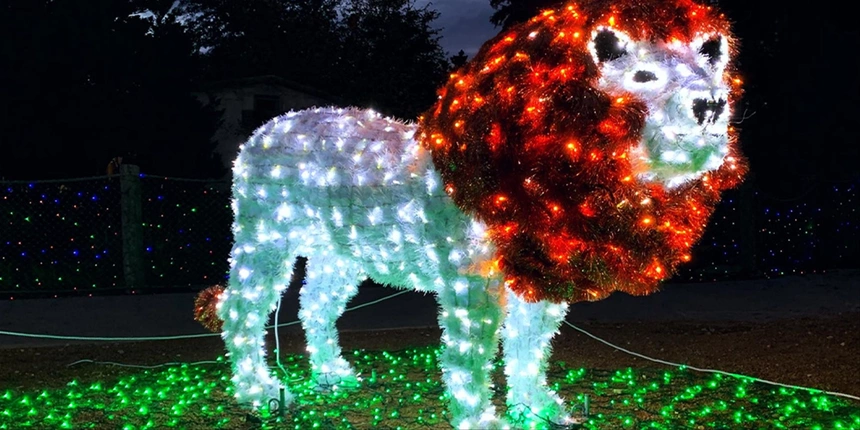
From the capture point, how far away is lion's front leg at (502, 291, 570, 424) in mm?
3682

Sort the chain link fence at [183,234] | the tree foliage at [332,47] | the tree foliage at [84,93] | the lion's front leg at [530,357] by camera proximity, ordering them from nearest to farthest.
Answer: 1. the lion's front leg at [530,357]
2. the chain link fence at [183,234]
3. the tree foliage at [84,93]
4. the tree foliage at [332,47]

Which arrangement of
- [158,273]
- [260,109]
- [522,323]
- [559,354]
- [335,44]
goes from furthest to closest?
1. [335,44]
2. [260,109]
3. [158,273]
4. [559,354]
5. [522,323]

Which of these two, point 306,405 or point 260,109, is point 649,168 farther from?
point 260,109

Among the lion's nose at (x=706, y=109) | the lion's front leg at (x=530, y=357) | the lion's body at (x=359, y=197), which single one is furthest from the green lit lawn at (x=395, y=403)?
the lion's nose at (x=706, y=109)

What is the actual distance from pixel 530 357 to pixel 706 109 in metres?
1.54

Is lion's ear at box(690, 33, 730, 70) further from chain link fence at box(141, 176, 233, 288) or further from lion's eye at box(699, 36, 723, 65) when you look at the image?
chain link fence at box(141, 176, 233, 288)

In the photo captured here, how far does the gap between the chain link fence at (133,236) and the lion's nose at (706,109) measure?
7.27m

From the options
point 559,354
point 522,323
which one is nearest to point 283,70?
point 559,354

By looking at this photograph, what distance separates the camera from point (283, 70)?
24.3m

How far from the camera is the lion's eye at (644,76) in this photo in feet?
9.15

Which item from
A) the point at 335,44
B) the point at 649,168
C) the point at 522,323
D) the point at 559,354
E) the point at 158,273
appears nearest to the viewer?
the point at 649,168

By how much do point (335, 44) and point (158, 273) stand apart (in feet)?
60.2

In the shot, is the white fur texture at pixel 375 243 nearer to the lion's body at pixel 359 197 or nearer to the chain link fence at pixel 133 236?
the lion's body at pixel 359 197

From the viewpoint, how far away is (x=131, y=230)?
348 inches
